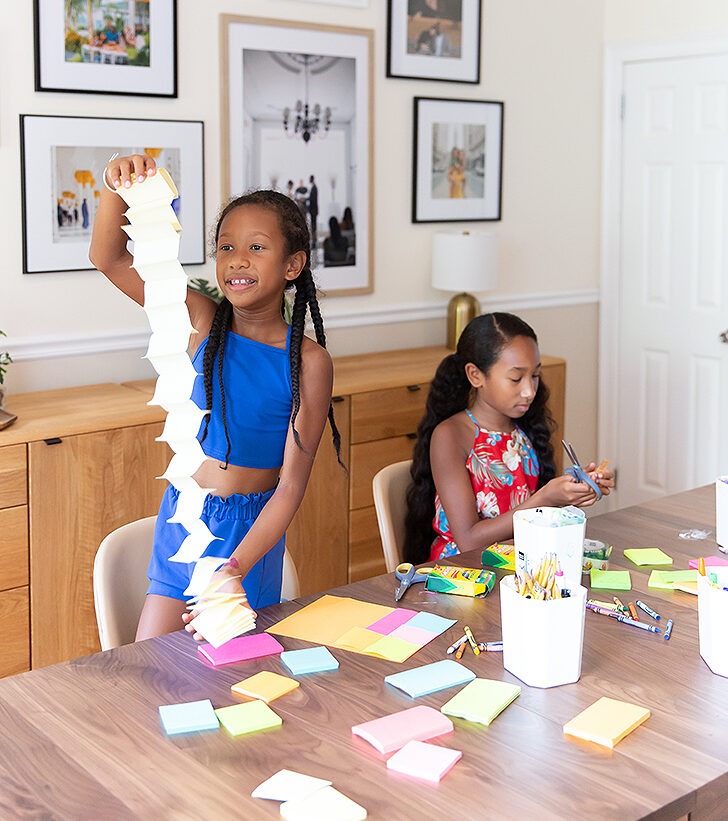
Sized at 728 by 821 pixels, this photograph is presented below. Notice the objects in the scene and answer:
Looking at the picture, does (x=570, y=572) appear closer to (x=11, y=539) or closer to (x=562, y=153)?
(x=11, y=539)

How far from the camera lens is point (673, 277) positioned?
4.62 metres

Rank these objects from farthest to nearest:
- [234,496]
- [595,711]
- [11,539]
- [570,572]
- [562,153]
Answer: [562,153] < [11,539] < [234,496] < [570,572] < [595,711]

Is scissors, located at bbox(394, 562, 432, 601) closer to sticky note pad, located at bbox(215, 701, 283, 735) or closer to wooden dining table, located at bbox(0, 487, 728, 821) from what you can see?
wooden dining table, located at bbox(0, 487, 728, 821)

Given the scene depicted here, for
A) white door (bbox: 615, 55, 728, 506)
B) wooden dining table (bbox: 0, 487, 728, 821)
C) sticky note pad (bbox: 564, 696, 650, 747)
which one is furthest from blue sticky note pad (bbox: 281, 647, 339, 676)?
white door (bbox: 615, 55, 728, 506)

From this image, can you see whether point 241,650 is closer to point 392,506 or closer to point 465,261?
point 392,506

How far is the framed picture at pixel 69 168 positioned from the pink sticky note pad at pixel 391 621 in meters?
1.99

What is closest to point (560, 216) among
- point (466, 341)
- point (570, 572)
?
point (466, 341)

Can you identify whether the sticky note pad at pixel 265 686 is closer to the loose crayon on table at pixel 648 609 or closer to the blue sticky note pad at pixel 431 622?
the blue sticky note pad at pixel 431 622

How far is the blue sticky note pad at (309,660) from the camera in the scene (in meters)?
1.57

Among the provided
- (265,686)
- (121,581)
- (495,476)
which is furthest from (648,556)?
(121,581)

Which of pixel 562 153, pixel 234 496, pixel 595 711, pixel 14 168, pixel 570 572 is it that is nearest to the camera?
pixel 595 711

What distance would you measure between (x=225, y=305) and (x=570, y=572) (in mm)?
922

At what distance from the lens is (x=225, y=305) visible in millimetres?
2168

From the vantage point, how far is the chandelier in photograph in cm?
374
